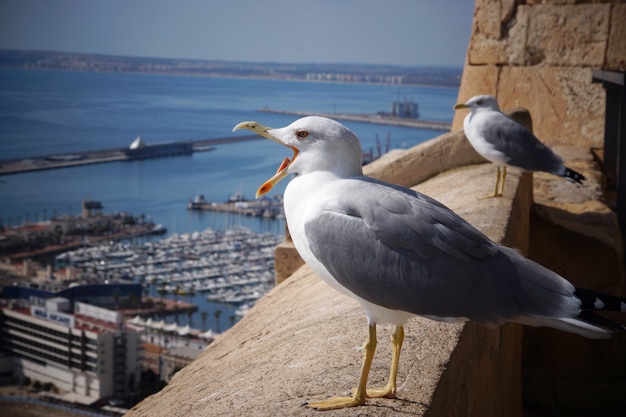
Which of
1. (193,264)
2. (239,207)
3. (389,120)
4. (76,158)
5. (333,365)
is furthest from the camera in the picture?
(76,158)

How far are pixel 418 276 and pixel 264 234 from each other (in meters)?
12.1

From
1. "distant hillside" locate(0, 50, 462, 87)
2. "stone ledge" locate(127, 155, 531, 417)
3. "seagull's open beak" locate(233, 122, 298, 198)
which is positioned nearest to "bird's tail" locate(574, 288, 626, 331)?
"stone ledge" locate(127, 155, 531, 417)

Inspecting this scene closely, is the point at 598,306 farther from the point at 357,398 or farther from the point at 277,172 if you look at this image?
the point at 277,172

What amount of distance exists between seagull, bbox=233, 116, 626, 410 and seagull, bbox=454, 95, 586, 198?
242 cm

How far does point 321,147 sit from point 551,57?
608 cm

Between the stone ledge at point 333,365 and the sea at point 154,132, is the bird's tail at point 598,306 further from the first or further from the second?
the sea at point 154,132

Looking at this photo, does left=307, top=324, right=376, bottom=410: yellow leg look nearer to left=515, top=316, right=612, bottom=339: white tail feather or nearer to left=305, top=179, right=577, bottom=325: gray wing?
left=305, top=179, right=577, bottom=325: gray wing

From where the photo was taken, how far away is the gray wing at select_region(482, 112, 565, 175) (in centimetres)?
440

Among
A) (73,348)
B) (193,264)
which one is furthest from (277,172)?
(193,264)

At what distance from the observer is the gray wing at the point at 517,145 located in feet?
14.4

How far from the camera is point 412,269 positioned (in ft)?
6.08

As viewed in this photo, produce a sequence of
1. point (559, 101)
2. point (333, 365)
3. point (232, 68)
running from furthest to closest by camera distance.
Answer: point (232, 68) → point (559, 101) → point (333, 365)

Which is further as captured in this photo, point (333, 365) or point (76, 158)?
point (76, 158)

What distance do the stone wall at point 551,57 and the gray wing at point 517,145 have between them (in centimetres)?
307
